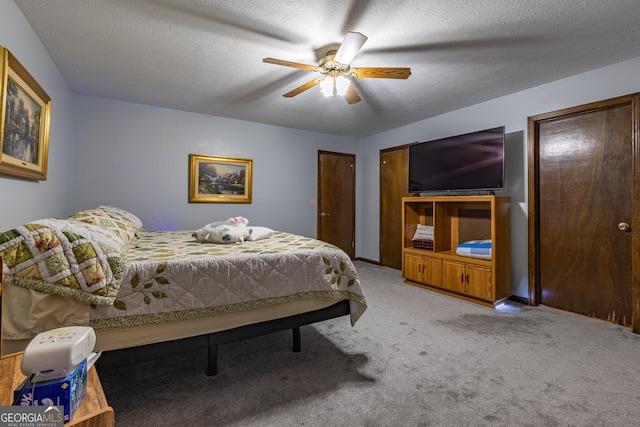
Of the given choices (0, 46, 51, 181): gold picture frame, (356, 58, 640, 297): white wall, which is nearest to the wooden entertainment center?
(356, 58, 640, 297): white wall

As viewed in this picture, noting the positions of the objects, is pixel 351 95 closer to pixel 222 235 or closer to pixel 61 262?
pixel 222 235

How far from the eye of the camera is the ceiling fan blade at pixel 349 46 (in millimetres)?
1864

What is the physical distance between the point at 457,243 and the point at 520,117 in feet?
5.53

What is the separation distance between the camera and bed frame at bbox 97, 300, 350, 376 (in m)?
1.46

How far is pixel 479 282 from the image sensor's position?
316 cm

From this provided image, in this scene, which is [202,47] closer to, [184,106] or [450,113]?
[184,106]

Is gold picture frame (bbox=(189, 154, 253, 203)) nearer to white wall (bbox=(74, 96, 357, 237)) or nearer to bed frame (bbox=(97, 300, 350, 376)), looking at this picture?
white wall (bbox=(74, 96, 357, 237))

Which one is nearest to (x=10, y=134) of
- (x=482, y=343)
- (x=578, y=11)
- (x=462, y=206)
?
(x=482, y=343)

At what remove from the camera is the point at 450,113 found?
13.1ft

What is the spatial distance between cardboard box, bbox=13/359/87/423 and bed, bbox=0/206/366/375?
70cm

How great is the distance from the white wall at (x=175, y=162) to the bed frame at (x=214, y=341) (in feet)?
8.60

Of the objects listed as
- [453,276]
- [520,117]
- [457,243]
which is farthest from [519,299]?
[520,117]

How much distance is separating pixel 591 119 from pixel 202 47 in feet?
12.0

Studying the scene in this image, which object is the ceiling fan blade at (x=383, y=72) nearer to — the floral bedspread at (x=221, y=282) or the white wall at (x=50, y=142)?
the floral bedspread at (x=221, y=282)
